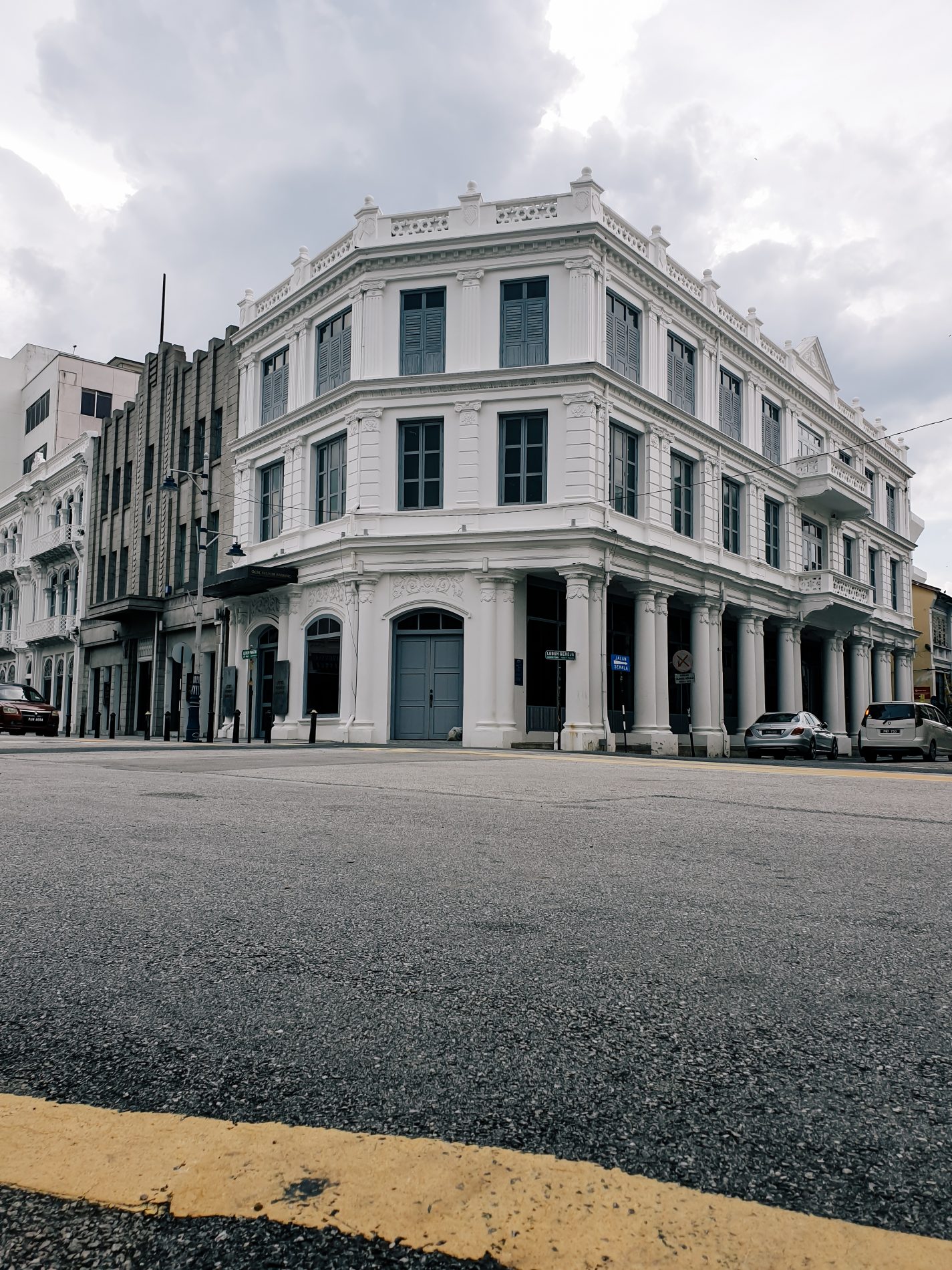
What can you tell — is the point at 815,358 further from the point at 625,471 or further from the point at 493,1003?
the point at 493,1003

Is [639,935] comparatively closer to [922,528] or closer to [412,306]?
[412,306]

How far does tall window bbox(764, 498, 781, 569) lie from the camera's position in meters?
37.2

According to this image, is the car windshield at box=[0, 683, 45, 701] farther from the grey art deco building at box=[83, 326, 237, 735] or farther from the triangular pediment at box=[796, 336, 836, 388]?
the triangular pediment at box=[796, 336, 836, 388]

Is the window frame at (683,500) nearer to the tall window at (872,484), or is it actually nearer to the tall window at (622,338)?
the tall window at (622,338)

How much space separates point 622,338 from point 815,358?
55.3 feet

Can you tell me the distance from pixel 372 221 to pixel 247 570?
11.0m

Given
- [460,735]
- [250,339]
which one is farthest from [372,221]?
[460,735]

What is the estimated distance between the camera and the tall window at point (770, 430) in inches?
1463

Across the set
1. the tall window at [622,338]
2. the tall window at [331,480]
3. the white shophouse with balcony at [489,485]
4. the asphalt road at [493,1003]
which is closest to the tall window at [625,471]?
the white shophouse with balcony at [489,485]

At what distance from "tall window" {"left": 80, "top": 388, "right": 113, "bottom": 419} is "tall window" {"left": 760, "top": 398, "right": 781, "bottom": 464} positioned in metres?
36.5

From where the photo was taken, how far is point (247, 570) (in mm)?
29672

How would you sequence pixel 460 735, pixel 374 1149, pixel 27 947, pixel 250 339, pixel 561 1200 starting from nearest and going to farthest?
pixel 561 1200, pixel 374 1149, pixel 27 947, pixel 460 735, pixel 250 339

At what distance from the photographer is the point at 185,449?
128ft

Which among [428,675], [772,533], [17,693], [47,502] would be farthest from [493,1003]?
[47,502]
